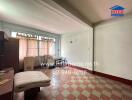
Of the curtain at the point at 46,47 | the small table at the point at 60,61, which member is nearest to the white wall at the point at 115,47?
the small table at the point at 60,61

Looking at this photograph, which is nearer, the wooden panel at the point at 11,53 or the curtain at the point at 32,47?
the wooden panel at the point at 11,53

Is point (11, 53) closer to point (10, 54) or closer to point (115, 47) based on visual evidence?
point (10, 54)

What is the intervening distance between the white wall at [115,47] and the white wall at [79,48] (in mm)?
446

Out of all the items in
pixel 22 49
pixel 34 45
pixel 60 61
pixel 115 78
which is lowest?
pixel 115 78

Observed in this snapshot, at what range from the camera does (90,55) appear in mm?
4035

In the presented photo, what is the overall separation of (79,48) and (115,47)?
2.06 metres

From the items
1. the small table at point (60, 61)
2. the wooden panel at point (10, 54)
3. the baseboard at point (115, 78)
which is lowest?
the baseboard at point (115, 78)

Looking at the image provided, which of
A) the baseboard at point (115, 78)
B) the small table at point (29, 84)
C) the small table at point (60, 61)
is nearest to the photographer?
the small table at point (29, 84)

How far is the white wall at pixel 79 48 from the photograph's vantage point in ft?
13.6

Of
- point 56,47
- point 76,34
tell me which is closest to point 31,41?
point 56,47

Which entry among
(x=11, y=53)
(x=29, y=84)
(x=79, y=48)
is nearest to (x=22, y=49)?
Result: (x=11, y=53)

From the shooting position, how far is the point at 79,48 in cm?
478

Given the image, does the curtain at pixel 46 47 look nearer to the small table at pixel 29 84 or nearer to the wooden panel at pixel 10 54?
the wooden panel at pixel 10 54

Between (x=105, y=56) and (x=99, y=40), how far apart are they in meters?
0.79
